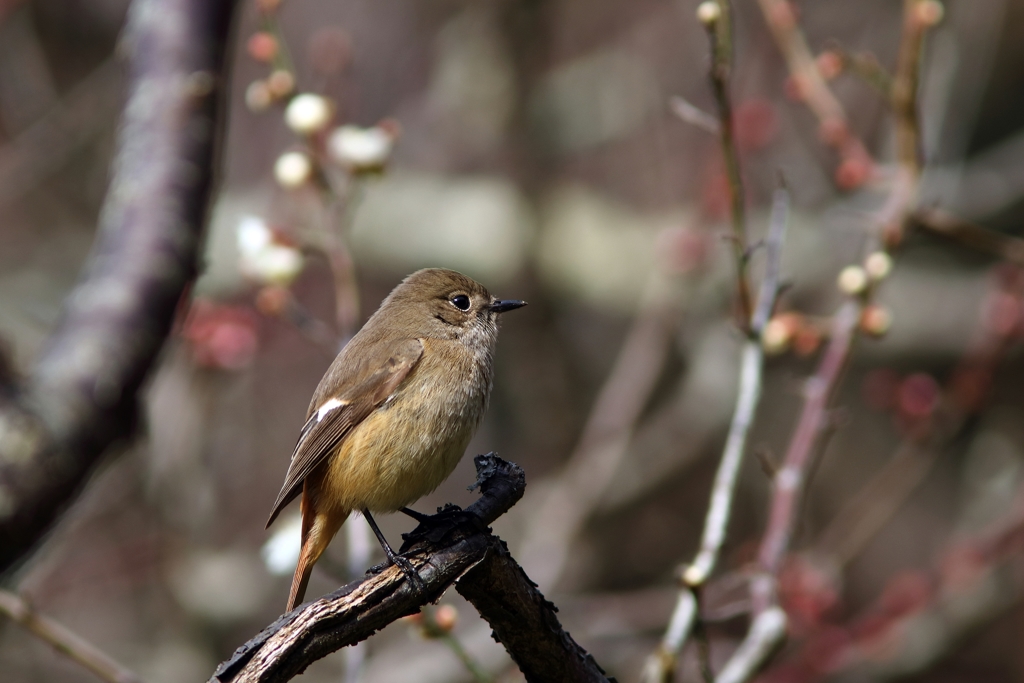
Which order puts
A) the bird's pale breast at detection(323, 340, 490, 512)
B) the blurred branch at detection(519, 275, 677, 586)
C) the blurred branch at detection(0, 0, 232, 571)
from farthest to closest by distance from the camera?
the blurred branch at detection(519, 275, 677, 586) → the bird's pale breast at detection(323, 340, 490, 512) → the blurred branch at detection(0, 0, 232, 571)

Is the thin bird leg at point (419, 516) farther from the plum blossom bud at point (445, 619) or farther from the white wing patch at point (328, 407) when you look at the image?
the white wing patch at point (328, 407)

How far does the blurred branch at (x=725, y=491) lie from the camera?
2896 mm

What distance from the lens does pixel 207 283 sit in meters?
6.79

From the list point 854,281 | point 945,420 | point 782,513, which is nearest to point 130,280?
point 782,513

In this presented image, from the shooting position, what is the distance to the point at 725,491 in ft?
9.96

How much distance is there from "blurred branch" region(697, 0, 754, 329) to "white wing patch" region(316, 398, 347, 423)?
4.36ft

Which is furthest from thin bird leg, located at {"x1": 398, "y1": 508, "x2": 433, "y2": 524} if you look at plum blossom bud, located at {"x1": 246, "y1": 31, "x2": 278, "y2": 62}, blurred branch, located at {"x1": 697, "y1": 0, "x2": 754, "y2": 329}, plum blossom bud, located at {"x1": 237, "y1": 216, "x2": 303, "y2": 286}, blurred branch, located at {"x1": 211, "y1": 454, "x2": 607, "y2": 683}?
plum blossom bud, located at {"x1": 246, "y1": 31, "x2": 278, "y2": 62}

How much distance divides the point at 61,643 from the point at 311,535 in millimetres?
798

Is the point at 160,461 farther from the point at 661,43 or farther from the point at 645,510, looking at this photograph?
the point at 661,43

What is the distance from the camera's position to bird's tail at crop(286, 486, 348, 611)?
339cm

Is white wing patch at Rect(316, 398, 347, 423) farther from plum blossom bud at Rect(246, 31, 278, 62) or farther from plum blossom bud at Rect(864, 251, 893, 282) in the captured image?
plum blossom bud at Rect(864, 251, 893, 282)

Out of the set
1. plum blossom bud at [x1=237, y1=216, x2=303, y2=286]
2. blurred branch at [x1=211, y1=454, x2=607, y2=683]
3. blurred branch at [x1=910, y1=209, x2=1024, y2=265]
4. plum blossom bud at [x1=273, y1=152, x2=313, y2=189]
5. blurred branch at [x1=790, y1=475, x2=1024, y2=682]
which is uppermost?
plum blossom bud at [x1=273, y1=152, x2=313, y2=189]

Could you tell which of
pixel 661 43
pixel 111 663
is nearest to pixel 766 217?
pixel 661 43

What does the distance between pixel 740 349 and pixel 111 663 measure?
164 inches
